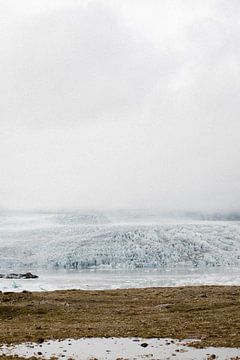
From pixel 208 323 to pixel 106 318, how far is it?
7857 mm

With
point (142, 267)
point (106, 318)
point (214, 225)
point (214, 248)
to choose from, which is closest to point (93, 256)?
point (142, 267)

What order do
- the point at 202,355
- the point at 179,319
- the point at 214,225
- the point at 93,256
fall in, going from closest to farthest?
1. the point at 202,355
2. the point at 179,319
3. the point at 93,256
4. the point at 214,225

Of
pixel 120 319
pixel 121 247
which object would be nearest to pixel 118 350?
pixel 120 319

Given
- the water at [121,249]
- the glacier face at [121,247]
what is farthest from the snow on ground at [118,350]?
the glacier face at [121,247]

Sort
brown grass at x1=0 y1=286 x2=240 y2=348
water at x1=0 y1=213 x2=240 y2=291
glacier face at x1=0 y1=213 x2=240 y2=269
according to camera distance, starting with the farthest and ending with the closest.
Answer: glacier face at x1=0 y1=213 x2=240 y2=269 < water at x1=0 y1=213 x2=240 y2=291 < brown grass at x1=0 y1=286 x2=240 y2=348

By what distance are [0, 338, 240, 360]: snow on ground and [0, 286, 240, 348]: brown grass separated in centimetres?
131

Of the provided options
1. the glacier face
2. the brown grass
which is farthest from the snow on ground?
the glacier face

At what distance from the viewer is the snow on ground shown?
20984 mm

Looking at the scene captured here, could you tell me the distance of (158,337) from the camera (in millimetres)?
25531

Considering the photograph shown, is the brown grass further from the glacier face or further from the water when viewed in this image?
the glacier face

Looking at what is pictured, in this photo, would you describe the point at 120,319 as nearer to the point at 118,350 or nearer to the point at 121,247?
the point at 118,350

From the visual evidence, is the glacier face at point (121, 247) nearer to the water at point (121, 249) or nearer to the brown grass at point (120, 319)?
the water at point (121, 249)

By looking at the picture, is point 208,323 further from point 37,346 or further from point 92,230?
point 92,230

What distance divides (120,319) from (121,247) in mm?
113461
